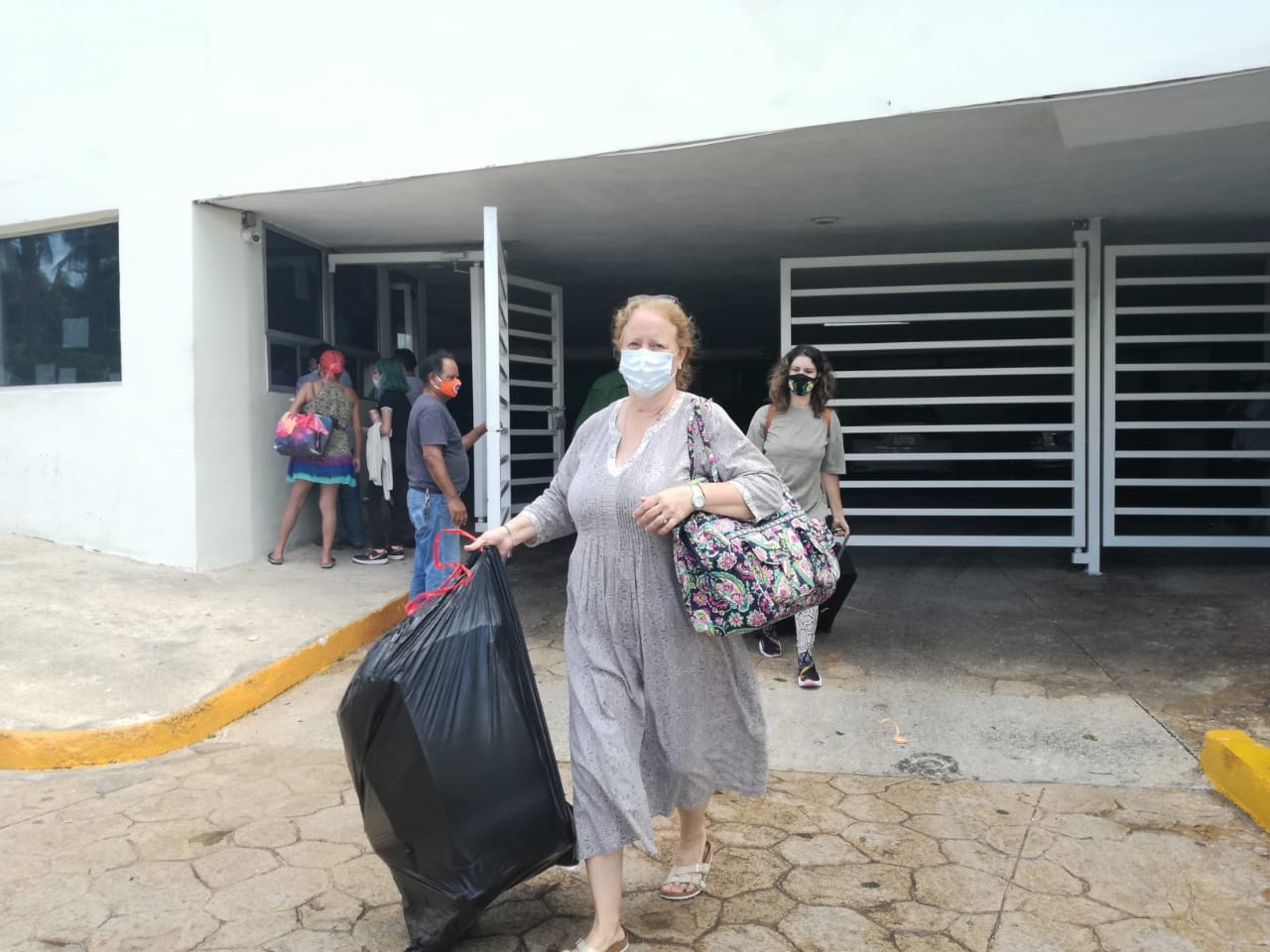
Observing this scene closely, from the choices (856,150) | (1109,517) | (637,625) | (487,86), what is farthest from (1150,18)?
(1109,517)

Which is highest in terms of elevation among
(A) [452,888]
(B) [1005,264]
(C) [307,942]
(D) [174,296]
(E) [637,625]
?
(B) [1005,264]

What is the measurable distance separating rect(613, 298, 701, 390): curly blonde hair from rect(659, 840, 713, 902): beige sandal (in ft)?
4.48

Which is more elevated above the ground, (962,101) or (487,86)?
(487,86)

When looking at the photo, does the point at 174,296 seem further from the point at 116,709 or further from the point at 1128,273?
the point at 1128,273

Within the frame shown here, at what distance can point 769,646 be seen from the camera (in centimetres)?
526

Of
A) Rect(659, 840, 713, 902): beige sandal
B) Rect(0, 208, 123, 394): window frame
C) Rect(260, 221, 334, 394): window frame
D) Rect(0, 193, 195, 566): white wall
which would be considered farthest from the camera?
Rect(260, 221, 334, 394): window frame

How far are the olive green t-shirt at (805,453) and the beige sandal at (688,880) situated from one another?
2328 mm

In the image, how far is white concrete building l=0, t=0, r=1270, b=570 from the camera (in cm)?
466

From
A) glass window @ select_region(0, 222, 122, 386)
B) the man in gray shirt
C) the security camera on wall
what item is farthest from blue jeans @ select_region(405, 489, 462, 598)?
glass window @ select_region(0, 222, 122, 386)

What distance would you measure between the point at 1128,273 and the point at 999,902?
811 cm

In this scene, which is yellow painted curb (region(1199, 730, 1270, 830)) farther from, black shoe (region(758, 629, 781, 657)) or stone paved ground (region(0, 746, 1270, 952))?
black shoe (region(758, 629, 781, 657))

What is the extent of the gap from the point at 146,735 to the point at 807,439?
325cm

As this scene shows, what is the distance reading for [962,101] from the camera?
4535 millimetres

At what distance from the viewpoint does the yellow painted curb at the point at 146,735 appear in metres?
3.91
